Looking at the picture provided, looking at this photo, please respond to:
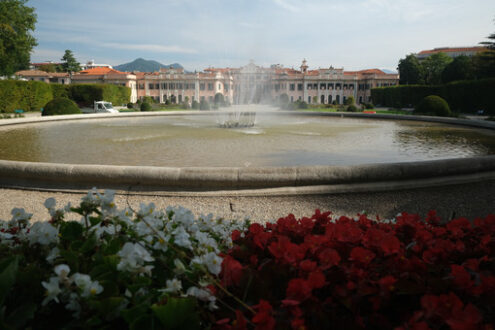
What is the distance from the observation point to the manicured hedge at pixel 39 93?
27.5 metres

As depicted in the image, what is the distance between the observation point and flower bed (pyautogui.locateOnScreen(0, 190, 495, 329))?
103cm

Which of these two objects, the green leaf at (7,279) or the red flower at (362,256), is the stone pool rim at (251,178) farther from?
the green leaf at (7,279)

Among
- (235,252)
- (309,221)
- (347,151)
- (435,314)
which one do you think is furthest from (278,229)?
(347,151)

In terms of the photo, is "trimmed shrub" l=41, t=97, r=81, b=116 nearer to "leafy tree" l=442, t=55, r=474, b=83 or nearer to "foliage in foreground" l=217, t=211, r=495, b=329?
"foliage in foreground" l=217, t=211, r=495, b=329

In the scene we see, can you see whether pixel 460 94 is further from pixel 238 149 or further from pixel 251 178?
pixel 251 178

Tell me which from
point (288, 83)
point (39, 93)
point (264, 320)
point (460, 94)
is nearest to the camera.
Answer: point (264, 320)

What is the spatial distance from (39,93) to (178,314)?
1374 inches

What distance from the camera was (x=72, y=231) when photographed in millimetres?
1411

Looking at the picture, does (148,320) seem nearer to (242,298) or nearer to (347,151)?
(242,298)

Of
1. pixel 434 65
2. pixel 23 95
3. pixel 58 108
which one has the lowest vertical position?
pixel 58 108

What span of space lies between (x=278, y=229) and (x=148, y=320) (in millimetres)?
977

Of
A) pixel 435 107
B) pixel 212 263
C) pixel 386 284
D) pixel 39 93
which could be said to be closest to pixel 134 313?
pixel 212 263

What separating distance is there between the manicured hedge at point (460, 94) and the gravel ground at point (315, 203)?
27.9 metres

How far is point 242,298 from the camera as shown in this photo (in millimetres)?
1229
